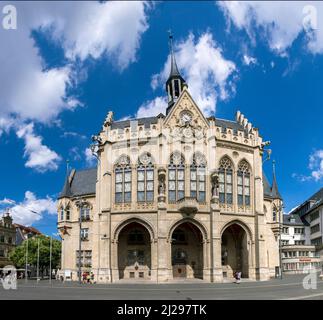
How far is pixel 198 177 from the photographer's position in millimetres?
47500

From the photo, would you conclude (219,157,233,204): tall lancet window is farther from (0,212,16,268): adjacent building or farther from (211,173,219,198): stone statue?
(0,212,16,268): adjacent building

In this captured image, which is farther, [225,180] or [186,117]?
[186,117]

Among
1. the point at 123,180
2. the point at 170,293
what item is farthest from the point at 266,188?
the point at 170,293

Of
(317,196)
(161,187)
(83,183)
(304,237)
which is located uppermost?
(317,196)

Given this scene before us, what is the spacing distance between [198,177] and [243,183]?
20.3ft

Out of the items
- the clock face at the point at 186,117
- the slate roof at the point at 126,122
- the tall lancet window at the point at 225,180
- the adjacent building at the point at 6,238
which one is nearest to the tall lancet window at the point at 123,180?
the slate roof at the point at 126,122

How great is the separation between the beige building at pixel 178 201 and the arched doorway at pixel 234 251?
0.39ft

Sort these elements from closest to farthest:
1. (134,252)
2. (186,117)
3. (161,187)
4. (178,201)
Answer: (161,187)
(178,201)
(134,252)
(186,117)

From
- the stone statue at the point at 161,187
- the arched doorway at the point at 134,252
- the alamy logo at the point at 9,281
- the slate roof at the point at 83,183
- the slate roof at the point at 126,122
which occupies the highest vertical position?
the slate roof at the point at 126,122

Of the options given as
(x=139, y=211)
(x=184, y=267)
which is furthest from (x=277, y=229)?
(x=139, y=211)

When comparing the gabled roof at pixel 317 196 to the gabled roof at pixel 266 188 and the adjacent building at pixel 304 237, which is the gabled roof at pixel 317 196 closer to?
the adjacent building at pixel 304 237

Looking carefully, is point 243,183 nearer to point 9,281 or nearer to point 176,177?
point 176,177

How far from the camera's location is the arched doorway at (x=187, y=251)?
47406 millimetres
